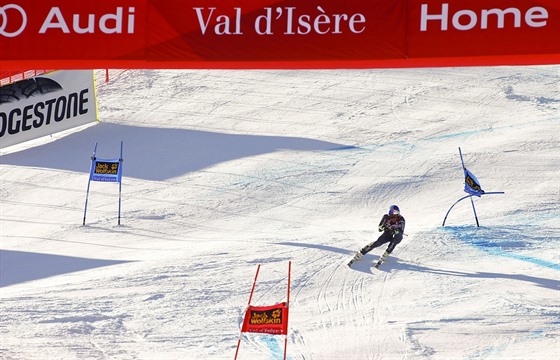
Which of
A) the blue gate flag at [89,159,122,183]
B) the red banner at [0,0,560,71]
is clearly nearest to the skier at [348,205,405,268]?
the blue gate flag at [89,159,122,183]

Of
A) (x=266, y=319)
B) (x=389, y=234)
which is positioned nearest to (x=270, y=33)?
(x=266, y=319)

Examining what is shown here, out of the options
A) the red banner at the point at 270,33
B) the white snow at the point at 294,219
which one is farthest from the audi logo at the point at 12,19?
the white snow at the point at 294,219

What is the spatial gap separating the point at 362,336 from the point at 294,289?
69.7 inches

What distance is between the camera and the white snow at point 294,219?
478 inches

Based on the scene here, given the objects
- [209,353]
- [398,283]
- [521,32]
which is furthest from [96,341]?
[521,32]

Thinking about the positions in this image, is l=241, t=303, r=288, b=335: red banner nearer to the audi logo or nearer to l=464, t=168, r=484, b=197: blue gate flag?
the audi logo

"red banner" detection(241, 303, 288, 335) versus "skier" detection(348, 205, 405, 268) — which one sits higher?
"skier" detection(348, 205, 405, 268)

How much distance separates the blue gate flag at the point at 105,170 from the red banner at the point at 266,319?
24.2ft

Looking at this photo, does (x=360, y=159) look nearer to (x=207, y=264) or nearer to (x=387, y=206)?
(x=387, y=206)

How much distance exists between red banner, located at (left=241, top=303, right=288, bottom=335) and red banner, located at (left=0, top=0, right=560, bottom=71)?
3.75 metres

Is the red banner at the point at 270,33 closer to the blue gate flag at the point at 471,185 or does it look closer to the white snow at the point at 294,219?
the white snow at the point at 294,219

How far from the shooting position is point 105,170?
16.9 metres

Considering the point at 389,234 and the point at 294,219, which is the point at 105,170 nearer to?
the point at 294,219

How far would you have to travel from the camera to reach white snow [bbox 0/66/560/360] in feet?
39.8
